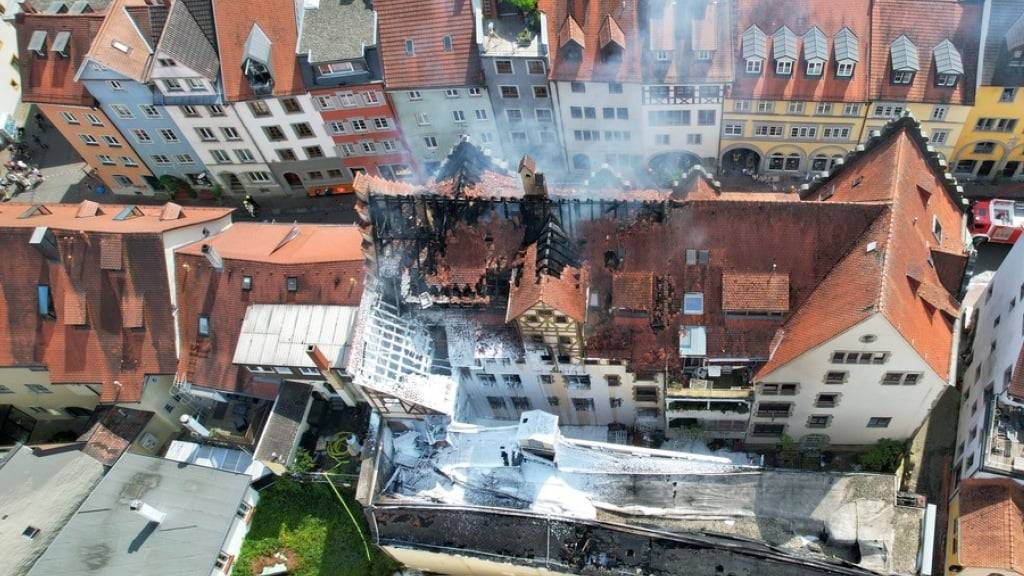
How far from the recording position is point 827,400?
51938 millimetres

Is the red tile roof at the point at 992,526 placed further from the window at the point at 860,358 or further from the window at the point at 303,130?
the window at the point at 303,130

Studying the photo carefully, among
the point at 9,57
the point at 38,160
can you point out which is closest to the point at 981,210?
the point at 38,160

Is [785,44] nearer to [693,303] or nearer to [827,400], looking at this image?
[693,303]

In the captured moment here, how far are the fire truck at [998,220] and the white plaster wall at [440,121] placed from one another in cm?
4315

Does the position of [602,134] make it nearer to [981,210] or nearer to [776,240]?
[776,240]

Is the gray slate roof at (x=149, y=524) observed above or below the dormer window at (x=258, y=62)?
below

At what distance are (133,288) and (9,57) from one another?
52.3m

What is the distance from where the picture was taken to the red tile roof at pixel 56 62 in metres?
74.6

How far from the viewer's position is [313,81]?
70.9 metres

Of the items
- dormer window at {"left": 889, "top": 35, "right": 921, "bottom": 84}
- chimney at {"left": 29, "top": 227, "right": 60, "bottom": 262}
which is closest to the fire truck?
dormer window at {"left": 889, "top": 35, "right": 921, "bottom": 84}

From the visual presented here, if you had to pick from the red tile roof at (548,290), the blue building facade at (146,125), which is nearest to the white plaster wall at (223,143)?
the blue building facade at (146,125)

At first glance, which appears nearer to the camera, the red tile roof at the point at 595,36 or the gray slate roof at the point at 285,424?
the gray slate roof at the point at 285,424

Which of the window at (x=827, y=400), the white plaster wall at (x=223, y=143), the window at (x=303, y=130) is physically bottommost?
the window at (x=827, y=400)

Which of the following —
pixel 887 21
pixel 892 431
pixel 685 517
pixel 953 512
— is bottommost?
pixel 685 517
